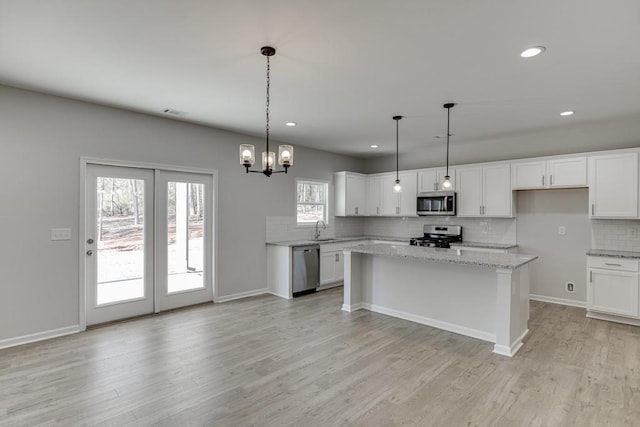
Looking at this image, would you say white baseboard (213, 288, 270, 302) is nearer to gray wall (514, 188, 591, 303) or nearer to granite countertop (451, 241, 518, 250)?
granite countertop (451, 241, 518, 250)

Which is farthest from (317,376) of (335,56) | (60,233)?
(60,233)

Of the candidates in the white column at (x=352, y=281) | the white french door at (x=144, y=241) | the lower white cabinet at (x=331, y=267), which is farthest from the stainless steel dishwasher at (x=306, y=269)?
the white french door at (x=144, y=241)

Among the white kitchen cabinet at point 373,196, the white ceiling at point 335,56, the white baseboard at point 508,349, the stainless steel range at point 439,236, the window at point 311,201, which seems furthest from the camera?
the white kitchen cabinet at point 373,196

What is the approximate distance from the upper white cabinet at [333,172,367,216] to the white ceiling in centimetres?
250

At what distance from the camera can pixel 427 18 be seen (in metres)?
2.26

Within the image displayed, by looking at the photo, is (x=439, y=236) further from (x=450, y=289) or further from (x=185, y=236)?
(x=185, y=236)

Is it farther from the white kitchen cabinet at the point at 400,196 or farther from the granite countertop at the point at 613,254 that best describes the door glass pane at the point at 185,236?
the granite countertop at the point at 613,254

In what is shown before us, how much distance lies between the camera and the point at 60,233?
3846 millimetres

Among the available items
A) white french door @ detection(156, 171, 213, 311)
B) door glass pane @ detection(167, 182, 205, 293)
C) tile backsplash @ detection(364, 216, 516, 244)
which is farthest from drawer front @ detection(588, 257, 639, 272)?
door glass pane @ detection(167, 182, 205, 293)

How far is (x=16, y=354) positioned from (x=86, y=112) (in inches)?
106

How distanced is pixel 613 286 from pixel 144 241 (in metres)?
6.18

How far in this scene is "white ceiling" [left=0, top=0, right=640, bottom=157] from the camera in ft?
7.20

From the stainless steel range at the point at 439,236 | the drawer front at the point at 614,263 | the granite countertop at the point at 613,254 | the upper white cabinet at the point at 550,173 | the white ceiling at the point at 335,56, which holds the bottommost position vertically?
the drawer front at the point at 614,263

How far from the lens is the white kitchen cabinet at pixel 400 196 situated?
6.68 meters
